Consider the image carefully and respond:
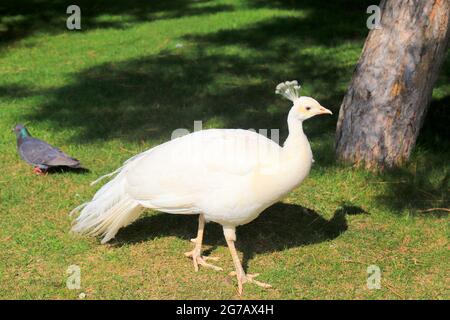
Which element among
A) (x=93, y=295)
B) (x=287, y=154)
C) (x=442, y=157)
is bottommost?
(x=93, y=295)

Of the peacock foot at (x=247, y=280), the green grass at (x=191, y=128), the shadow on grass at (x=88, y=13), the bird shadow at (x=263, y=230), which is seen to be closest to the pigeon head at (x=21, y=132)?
the green grass at (x=191, y=128)

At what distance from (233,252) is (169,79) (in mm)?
4850

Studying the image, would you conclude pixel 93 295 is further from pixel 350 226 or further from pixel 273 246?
pixel 350 226

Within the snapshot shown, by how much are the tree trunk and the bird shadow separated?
2.52ft

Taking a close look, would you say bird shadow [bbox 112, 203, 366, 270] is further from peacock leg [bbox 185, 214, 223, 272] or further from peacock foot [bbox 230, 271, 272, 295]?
peacock foot [bbox 230, 271, 272, 295]

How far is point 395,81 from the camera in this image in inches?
243

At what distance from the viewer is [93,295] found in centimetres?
473

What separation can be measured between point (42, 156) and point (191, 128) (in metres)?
1.90

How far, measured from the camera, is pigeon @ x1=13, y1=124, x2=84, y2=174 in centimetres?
638

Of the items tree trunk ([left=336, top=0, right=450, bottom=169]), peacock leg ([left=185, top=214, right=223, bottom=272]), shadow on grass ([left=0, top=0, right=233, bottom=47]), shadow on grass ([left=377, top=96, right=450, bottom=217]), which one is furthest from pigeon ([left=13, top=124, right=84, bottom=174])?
shadow on grass ([left=0, top=0, right=233, bottom=47])

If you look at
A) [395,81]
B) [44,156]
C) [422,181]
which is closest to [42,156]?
[44,156]

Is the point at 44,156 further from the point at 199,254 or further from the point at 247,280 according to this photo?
the point at 247,280

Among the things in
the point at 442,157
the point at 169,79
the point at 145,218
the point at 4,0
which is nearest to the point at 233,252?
the point at 145,218

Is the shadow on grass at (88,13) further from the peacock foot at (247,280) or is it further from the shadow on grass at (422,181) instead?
the peacock foot at (247,280)
